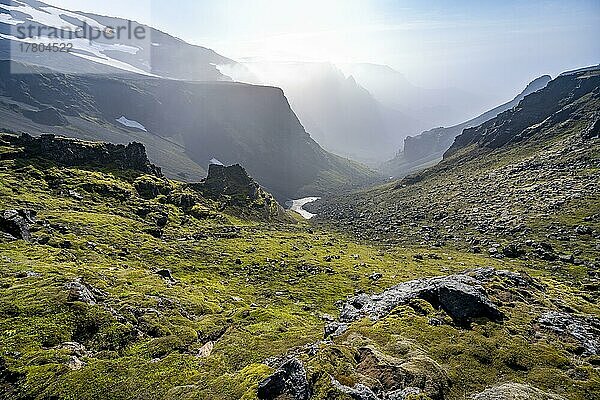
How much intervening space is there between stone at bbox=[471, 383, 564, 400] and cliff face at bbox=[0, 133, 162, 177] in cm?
17725

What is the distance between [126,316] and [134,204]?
386ft

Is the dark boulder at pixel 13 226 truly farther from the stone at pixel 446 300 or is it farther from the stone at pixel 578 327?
the stone at pixel 578 327

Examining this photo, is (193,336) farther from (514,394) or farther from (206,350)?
(514,394)

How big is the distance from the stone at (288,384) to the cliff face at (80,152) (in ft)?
555

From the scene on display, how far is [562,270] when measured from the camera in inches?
3720

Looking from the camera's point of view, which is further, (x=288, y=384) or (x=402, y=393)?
(x=402, y=393)

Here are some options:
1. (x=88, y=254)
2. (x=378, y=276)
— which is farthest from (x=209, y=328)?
(x=378, y=276)

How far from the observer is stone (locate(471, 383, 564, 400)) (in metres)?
20.3

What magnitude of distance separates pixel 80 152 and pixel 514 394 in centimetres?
19231

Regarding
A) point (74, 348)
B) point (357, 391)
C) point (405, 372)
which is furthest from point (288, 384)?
point (74, 348)

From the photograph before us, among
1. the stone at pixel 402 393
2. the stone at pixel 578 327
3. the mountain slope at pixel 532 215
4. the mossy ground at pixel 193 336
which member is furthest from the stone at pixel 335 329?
the mountain slope at pixel 532 215

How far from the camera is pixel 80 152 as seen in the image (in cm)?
16488

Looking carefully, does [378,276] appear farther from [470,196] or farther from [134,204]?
[470,196]

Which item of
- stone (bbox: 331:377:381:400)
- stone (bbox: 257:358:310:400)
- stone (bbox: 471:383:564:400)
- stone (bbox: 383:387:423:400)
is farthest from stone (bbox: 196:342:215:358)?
stone (bbox: 471:383:564:400)
